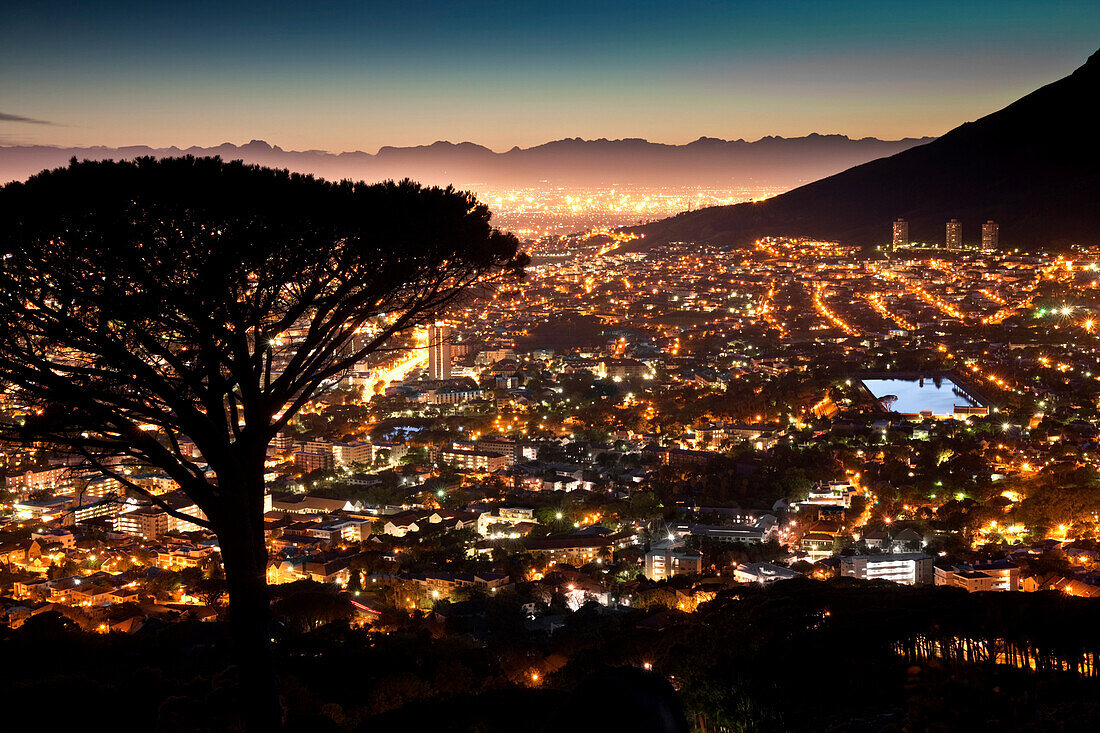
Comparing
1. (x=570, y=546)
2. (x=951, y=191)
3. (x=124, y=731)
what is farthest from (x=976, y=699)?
(x=951, y=191)

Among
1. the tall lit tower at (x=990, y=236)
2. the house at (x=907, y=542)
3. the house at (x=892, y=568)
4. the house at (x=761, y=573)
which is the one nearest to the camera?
the house at (x=761, y=573)

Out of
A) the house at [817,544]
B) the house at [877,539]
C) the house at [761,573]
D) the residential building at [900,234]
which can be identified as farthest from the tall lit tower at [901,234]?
the house at [761,573]

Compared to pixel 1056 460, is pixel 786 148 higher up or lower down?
higher up

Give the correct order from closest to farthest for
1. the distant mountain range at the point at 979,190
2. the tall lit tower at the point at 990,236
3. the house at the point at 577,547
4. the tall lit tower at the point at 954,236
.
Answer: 1. the house at the point at 577,547
2. the tall lit tower at the point at 990,236
3. the distant mountain range at the point at 979,190
4. the tall lit tower at the point at 954,236

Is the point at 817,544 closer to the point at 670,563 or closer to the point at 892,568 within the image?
the point at 892,568

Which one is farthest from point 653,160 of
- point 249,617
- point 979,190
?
point 249,617

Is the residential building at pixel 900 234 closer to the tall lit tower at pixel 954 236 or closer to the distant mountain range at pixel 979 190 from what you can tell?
the distant mountain range at pixel 979 190

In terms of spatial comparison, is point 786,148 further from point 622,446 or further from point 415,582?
point 415,582
